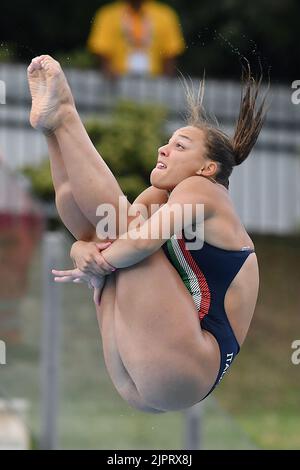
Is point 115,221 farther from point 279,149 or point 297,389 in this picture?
point 279,149

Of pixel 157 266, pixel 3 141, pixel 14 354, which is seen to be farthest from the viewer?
pixel 3 141

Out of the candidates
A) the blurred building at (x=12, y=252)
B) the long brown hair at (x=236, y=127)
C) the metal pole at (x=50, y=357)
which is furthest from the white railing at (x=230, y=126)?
the long brown hair at (x=236, y=127)

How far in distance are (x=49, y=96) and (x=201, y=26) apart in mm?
7860

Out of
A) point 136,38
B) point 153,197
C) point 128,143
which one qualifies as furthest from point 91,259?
point 136,38

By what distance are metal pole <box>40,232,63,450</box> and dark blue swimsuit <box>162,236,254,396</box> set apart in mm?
4134

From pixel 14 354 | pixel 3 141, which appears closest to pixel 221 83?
pixel 3 141

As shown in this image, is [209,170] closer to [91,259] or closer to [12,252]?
[91,259]

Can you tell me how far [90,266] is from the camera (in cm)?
527

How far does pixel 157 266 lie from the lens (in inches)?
206

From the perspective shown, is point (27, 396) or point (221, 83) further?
point (221, 83)

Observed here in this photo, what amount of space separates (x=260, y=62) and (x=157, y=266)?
2.90 ft

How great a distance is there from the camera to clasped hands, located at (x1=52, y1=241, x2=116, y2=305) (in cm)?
525

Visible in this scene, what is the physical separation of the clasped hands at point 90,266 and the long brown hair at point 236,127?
1.71ft

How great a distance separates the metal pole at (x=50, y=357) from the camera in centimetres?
948
